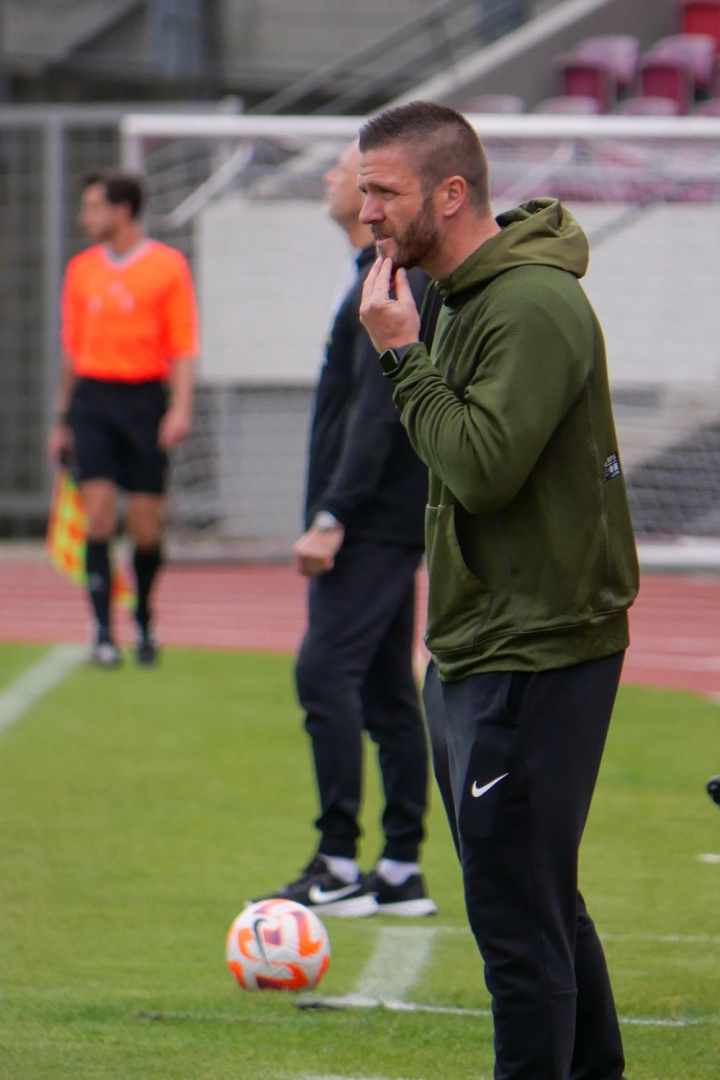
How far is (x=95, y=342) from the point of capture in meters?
9.11

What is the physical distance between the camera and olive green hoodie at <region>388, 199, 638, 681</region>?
109 inches

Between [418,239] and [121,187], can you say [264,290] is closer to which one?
[121,187]

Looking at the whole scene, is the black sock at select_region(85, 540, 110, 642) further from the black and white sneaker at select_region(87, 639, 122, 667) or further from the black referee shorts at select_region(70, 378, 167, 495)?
the black referee shorts at select_region(70, 378, 167, 495)

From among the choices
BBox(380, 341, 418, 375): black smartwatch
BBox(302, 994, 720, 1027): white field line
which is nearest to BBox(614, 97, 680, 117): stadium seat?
BBox(302, 994, 720, 1027): white field line

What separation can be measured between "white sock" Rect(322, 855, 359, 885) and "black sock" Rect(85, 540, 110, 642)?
Answer: 4490 millimetres

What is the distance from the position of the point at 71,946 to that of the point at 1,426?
1084 centimetres

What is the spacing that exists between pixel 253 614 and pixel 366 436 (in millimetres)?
6934

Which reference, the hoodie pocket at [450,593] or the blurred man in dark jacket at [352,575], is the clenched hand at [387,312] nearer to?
the hoodie pocket at [450,593]

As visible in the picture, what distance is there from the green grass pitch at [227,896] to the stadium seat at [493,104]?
870 centimetres

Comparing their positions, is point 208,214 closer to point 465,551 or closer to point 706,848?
point 706,848

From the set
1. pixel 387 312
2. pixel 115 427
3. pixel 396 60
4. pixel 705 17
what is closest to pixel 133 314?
pixel 115 427

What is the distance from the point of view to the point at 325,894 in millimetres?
4875

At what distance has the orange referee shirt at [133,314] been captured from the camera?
905 centimetres

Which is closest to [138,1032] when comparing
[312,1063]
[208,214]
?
[312,1063]
